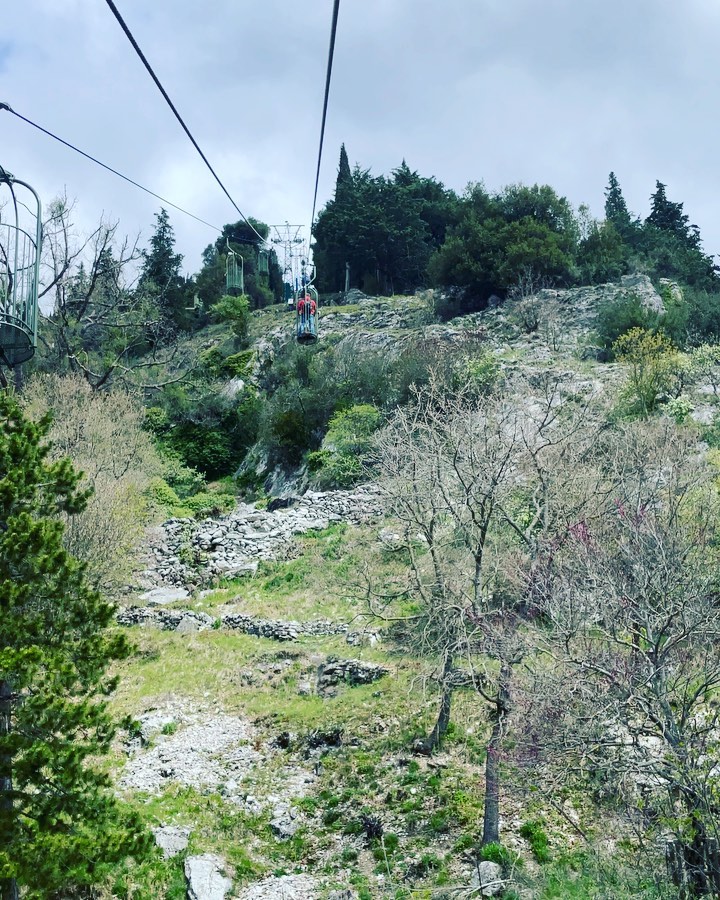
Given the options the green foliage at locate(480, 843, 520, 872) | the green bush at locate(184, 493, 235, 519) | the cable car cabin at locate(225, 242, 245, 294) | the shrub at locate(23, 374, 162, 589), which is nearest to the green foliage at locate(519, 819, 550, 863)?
the green foliage at locate(480, 843, 520, 872)

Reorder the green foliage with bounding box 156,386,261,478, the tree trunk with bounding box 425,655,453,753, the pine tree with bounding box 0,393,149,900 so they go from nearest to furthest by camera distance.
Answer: the pine tree with bounding box 0,393,149,900 → the tree trunk with bounding box 425,655,453,753 → the green foliage with bounding box 156,386,261,478

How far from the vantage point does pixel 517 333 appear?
3834 centimetres

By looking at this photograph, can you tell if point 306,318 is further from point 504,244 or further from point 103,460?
point 504,244

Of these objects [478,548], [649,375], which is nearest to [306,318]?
[649,375]

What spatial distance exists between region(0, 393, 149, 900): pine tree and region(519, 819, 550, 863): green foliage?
4.97 m

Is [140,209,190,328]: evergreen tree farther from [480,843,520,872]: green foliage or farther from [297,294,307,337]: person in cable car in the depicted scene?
[480,843,520,872]: green foliage

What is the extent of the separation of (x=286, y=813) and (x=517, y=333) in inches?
1161

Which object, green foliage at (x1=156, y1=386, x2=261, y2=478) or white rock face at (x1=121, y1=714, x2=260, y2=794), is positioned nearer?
white rock face at (x1=121, y1=714, x2=260, y2=794)

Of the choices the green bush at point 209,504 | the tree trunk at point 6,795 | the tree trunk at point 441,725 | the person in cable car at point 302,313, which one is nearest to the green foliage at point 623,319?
the person in cable car at point 302,313

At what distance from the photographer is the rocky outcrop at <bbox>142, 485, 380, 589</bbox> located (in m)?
24.4

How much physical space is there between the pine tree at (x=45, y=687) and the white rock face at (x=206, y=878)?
1.35 metres

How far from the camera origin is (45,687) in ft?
28.0

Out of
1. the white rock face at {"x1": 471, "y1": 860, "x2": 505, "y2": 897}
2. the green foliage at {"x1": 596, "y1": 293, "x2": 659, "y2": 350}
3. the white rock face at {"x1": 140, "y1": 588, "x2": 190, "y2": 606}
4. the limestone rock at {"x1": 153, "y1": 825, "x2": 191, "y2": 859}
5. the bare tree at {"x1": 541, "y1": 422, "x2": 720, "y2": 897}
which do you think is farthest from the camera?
the green foliage at {"x1": 596, "y1": 293, "x2": 659, "y2": 350}

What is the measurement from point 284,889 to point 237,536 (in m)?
15.9
